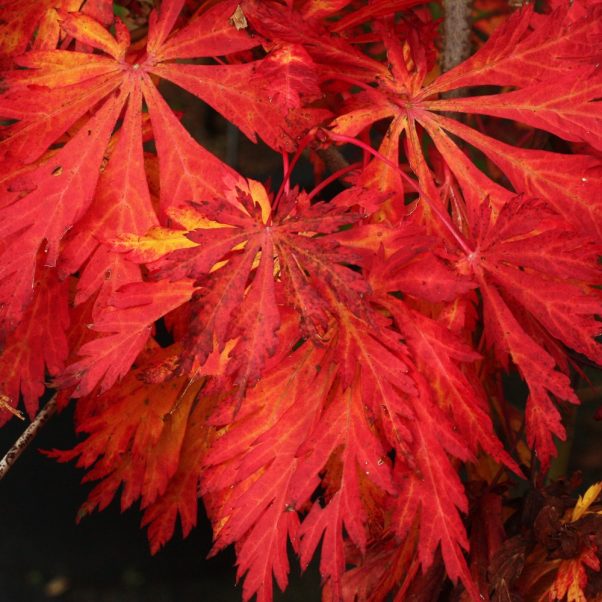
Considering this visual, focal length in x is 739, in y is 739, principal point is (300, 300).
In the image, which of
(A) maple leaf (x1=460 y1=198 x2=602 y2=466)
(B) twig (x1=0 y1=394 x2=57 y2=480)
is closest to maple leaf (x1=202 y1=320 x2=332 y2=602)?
(A) maple leaf (x1=460 y1=198 x2=602 y2=466)

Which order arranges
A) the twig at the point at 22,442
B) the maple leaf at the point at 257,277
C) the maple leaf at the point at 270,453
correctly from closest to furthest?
the maple leaf at the point at 257,277, the maple leaf at the point at 270,453, the twig at the point at 22,442

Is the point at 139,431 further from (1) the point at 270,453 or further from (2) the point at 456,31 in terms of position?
(2) the point at 456,31

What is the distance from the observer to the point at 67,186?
1.77 feet

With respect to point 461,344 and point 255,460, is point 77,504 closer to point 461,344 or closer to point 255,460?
point 255,460

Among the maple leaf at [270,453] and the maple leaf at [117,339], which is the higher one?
the maple leaf at [117,339]

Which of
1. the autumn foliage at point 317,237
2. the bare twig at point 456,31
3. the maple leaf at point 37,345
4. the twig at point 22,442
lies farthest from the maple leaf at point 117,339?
the bare twig at point 456,31

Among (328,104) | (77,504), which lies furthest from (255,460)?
(77,504)

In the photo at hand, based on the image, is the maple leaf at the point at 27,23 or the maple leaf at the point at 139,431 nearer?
the maple leaf at the point at 27,23

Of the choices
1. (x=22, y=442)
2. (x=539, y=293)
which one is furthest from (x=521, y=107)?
(x=22, y=442)

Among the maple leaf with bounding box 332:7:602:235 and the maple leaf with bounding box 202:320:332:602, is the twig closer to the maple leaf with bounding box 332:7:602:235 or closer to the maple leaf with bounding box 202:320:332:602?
the maple leaf with bounding box 202:320:332:602

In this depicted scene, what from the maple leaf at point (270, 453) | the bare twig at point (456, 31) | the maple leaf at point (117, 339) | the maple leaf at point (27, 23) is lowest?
the maple leaf at point (270, 453)

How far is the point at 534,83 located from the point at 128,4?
0.40m

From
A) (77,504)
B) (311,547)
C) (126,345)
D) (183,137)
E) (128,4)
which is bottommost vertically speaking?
(77,504)

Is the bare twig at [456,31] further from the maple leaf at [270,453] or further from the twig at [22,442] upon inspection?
the twig at [22,442]
